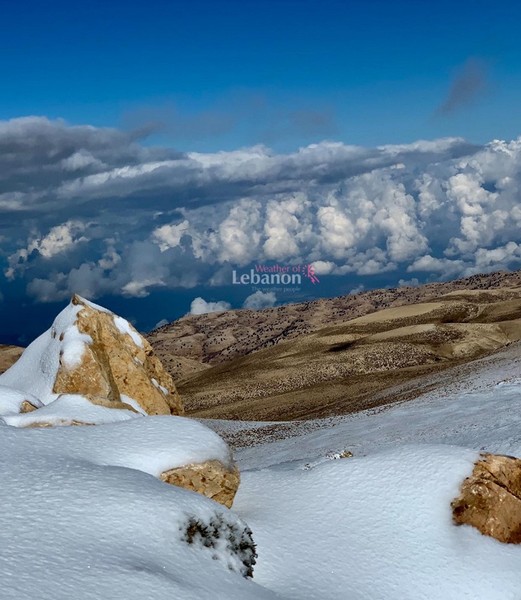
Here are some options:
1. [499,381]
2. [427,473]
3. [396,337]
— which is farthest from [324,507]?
[396,337]

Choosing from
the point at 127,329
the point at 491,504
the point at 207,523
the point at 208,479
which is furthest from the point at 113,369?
the point at 491,504

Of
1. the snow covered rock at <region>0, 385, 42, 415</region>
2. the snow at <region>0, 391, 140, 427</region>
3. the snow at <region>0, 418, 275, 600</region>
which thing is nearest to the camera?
the snow at <region>0, 418, 275, 600</region>

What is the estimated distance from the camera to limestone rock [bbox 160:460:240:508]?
17844 mm

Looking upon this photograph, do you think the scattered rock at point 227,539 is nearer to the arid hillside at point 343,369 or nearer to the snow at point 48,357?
the snow at point 48,357

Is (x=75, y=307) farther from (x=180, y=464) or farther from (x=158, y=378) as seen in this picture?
(x=180, y=464)

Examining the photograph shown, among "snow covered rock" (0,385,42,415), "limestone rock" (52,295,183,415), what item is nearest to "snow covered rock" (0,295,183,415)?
"limestone rock" (52,295,183,415)

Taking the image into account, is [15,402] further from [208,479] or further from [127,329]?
[127,329]

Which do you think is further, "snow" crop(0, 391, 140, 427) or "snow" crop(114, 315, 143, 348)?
"snow" crop(114, 315, 143, 348)

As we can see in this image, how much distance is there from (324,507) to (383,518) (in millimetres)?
1709

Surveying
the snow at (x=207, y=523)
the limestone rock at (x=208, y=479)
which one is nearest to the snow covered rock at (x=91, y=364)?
the snow at (x=207, y=523)

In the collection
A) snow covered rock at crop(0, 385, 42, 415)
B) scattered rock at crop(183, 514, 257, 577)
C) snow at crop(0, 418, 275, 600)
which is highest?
snow covered rock at crop(0, 385, 42, 415)

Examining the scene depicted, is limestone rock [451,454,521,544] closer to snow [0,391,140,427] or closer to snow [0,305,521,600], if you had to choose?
snow [0,305,521,600]

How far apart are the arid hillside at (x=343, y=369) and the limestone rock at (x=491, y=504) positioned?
31.7m

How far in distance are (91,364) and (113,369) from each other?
2.04 m
